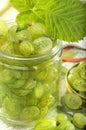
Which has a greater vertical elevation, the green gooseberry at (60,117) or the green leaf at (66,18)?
the green leaf at (66,18)

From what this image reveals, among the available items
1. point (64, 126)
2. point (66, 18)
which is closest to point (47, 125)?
point (64, 126)

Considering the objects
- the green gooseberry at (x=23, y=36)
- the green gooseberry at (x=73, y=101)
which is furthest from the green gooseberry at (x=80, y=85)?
the green gooseberry at (x=23, y=36)

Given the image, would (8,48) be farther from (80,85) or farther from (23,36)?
(80,85)

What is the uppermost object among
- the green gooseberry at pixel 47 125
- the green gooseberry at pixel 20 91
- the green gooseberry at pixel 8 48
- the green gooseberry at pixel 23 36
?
the green gooseberry at pixel 23 36

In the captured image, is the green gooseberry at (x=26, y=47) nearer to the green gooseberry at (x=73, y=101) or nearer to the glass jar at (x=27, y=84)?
the glass jar at (x=27, y=84)

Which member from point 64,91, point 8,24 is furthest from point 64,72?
point 8,24

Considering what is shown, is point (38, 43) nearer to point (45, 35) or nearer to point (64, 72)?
point (45, 35)

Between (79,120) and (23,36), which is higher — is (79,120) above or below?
below
